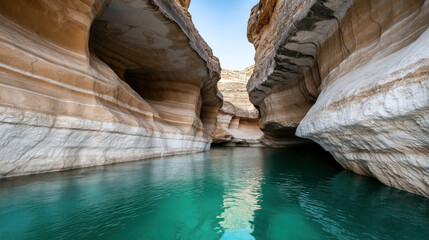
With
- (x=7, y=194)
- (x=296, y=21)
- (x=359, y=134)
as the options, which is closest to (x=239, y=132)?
(x=296, y=21)

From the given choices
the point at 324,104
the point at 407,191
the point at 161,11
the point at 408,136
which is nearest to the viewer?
the point at 408,136

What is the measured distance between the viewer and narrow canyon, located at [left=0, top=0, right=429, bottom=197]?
2.68 m

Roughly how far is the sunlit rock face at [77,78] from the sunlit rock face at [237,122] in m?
12.3

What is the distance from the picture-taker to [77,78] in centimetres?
438

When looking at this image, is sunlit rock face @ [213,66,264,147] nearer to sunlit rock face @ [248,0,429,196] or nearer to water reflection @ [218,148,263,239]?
sunlit rock face @ [248,0,429,196]

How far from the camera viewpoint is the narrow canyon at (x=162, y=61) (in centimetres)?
268

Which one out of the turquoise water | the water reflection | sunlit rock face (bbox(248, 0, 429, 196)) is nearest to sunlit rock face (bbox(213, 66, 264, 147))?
sunlit rock face (bbox(248, 0, 429, 196))

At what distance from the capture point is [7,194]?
2637 millimetres

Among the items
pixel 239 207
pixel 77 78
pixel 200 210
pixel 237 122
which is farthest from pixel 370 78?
pixel 237 122

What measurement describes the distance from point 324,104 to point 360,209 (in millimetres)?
2269

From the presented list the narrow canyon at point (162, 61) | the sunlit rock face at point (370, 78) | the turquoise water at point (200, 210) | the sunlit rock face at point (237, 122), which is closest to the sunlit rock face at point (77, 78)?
the narrow canyon at point (162, 61)

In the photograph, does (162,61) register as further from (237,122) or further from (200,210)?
(237,122)

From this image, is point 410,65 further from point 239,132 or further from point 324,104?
point 239,132

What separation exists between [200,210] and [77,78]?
13.5 feet
